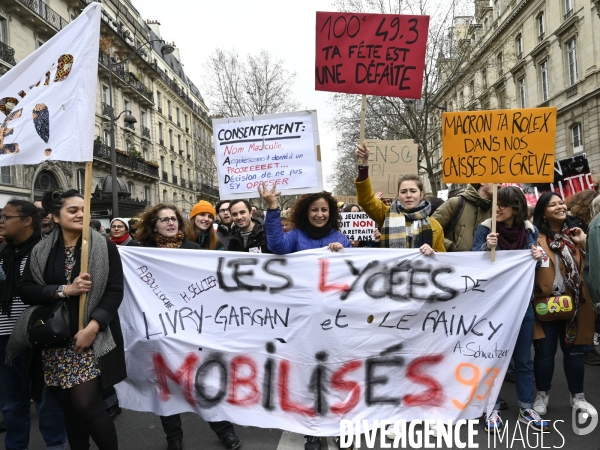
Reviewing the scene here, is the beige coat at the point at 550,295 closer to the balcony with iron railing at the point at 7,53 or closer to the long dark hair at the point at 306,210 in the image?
the long dark hair at the point at 306,210

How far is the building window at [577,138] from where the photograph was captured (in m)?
25.8

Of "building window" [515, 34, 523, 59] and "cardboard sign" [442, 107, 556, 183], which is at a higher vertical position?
"building window" [515, 34, 523, 59]

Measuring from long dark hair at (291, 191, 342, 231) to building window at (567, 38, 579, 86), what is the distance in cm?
2786

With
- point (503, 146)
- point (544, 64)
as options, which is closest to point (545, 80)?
point (544, 64)

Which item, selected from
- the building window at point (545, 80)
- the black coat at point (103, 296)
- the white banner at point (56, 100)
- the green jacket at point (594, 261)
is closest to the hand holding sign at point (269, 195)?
the black coat at point (103, 296)

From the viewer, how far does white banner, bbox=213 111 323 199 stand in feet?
11.7

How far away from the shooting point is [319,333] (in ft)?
10.3

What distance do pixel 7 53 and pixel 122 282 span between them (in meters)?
22.1

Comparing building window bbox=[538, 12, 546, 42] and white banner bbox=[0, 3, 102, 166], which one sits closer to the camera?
white banner bbox=[0, 3, 102, 166]

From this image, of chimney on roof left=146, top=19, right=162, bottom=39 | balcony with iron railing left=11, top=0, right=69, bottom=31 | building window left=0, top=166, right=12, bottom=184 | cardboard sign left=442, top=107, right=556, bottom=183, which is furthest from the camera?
chimney on roof left=146, top=19, right=162, bottom=39

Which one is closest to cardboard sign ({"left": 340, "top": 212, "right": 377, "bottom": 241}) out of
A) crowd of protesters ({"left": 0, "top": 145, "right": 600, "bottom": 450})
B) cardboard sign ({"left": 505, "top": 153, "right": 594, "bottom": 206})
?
crowd of protesters ({"left": 0, "top": 145, "right": 600, "bottom": 450})

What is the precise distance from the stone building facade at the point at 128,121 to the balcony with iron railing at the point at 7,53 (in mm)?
43

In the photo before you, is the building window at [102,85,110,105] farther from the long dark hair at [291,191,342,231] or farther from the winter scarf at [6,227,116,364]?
the winter scarf at [6,227,116,364]

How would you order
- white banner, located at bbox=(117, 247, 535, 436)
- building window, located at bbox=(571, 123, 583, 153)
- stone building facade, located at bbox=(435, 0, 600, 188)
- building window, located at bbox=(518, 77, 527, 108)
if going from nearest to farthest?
1. white banner, located at bbox=(117, 247, 535, 436)
2. stone building facade, located at bbox=(435, 0, 600, 188)
3. building window, located at bbox=(571, 123, 583, 153)
4. building window, located at bbox=(518, 77, 527, 108)
